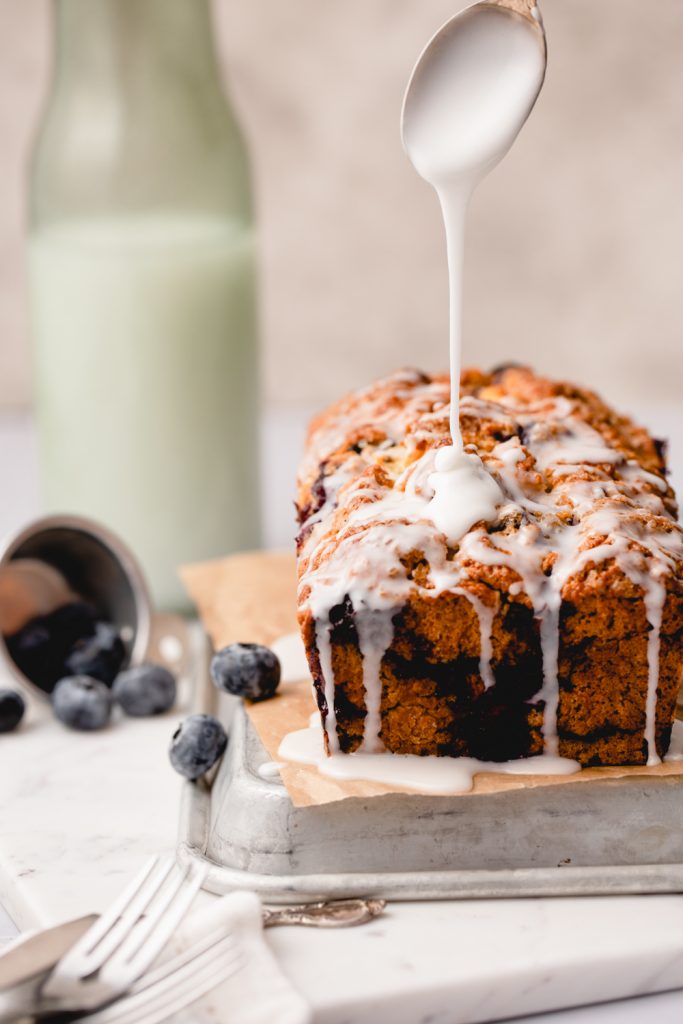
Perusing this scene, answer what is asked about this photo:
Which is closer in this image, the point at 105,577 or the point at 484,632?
the point at 484,632

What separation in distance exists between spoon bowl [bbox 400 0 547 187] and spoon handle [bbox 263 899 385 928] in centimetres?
88

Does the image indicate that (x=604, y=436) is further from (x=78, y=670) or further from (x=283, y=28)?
(x=283, y=28)

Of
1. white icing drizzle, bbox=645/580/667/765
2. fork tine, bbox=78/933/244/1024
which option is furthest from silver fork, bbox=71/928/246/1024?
white icing drizzle, bbox=645/580/667/765

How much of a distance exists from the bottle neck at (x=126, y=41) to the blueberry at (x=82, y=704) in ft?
3.83

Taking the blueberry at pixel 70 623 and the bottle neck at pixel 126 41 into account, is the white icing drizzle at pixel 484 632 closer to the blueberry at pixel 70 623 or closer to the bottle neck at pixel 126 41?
the blueberry at pixel 70 623

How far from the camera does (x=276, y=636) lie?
2096 mm

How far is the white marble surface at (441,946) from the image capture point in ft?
4.21

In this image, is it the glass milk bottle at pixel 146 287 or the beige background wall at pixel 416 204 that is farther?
the beige background wall at pixel 416 204

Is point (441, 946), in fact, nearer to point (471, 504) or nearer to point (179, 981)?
point (179, 981)

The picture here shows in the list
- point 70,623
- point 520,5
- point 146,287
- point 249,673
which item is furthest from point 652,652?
point 146,287

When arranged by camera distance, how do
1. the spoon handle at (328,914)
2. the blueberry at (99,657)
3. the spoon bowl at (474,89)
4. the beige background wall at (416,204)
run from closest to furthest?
the spoon handle at (328,914) → the spoon bowl at (474,89) → the blueberry at (99,657) → the beige background wall at (416,204)

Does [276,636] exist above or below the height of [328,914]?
above

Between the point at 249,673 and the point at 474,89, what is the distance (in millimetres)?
829

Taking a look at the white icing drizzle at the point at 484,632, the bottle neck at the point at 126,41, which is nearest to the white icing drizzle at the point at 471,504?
the white icing drizzle at the point at 484,632
